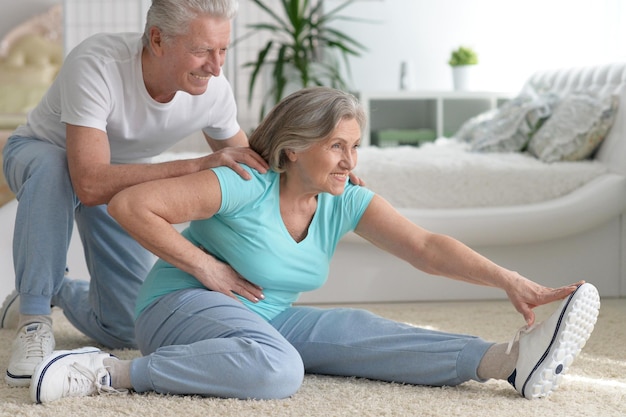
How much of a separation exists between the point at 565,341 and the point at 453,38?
4.06m

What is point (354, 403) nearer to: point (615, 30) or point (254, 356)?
point (254, 356)

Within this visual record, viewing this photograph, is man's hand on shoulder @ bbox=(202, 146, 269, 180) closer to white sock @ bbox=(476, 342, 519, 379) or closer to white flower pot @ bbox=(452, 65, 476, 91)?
white sock @ bbox=(476, 342, 519, 379)

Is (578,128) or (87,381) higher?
(578,128)

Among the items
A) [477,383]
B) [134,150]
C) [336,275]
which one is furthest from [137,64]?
[336,275]

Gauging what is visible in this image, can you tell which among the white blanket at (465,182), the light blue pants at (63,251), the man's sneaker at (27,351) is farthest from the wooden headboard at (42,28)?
the man's sneaker at (27,351)

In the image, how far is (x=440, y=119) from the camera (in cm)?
511

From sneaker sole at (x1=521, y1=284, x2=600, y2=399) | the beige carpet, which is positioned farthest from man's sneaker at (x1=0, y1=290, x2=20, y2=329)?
sneaker sole at (x1=521, y1=284, x2=600, y2=399)

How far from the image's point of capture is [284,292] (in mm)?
2051

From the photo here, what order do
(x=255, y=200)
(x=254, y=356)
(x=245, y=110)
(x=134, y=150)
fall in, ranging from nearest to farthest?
(x=254, y=356) < (x=255, y=200) < (x=134, y=150) < (x=245, y=110)

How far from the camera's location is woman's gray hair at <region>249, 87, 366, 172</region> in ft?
6.32

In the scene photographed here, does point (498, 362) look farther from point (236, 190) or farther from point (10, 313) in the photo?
point (10, 313)

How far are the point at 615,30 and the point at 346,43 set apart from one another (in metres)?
1.58

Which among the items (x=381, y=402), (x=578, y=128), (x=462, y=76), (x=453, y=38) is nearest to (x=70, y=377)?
(x=381, y=402)

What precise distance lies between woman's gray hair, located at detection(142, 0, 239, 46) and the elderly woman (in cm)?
26
